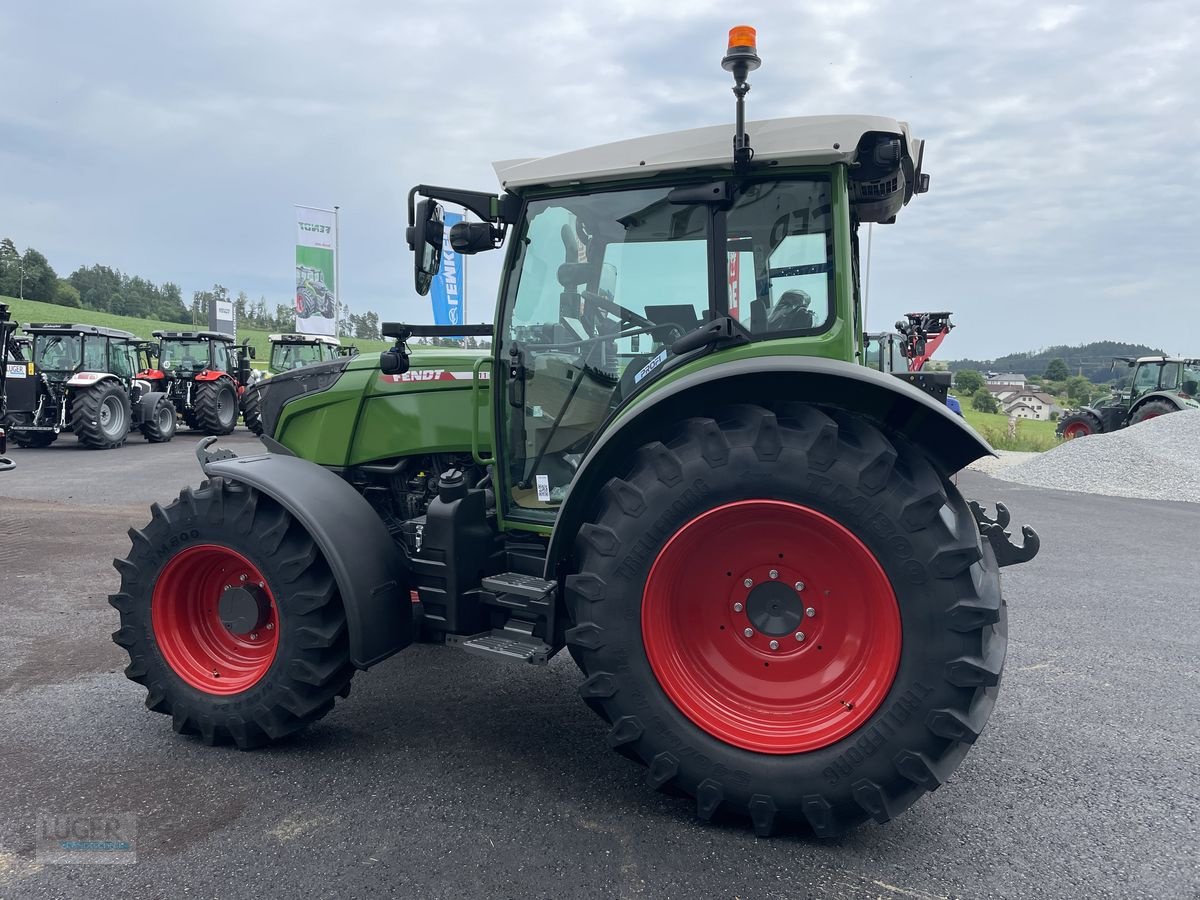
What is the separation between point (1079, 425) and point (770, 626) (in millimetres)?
20252

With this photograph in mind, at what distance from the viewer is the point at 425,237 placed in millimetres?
2834

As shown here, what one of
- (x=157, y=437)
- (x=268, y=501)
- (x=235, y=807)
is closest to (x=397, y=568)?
(x=268, y=501)

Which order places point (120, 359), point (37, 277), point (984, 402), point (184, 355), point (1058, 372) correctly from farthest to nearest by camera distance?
point (37, 277) → point (1058, 372) → point (984, 402) → point (184, 355) → point (120, 359)

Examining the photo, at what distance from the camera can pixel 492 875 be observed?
227 centimetres

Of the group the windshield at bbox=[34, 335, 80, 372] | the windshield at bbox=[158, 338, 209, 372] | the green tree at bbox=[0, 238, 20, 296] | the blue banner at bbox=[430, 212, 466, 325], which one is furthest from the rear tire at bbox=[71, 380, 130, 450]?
the green tree at bbox=[0, 238, 20, 296]

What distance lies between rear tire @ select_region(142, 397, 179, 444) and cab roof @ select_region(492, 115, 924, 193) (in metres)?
15.0

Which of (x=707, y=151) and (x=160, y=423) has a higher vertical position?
(x=707, y=151)

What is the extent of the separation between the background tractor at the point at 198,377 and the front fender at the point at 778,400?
16.8 metres

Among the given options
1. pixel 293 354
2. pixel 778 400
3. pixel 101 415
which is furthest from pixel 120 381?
pixel 778 400

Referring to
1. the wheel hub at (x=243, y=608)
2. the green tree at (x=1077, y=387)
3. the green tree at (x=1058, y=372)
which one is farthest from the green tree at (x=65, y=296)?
the green tree at (x=1058, y=372)

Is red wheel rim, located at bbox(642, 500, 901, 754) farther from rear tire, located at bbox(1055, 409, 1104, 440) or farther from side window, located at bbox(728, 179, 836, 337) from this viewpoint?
rear tire, located at bbox(1055, 409, 1104, 440)

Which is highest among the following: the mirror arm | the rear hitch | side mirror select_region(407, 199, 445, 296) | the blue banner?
the blue banner

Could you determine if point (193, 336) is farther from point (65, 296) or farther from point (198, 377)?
point (65, 296)

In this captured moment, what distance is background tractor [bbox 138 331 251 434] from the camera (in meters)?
17.3
